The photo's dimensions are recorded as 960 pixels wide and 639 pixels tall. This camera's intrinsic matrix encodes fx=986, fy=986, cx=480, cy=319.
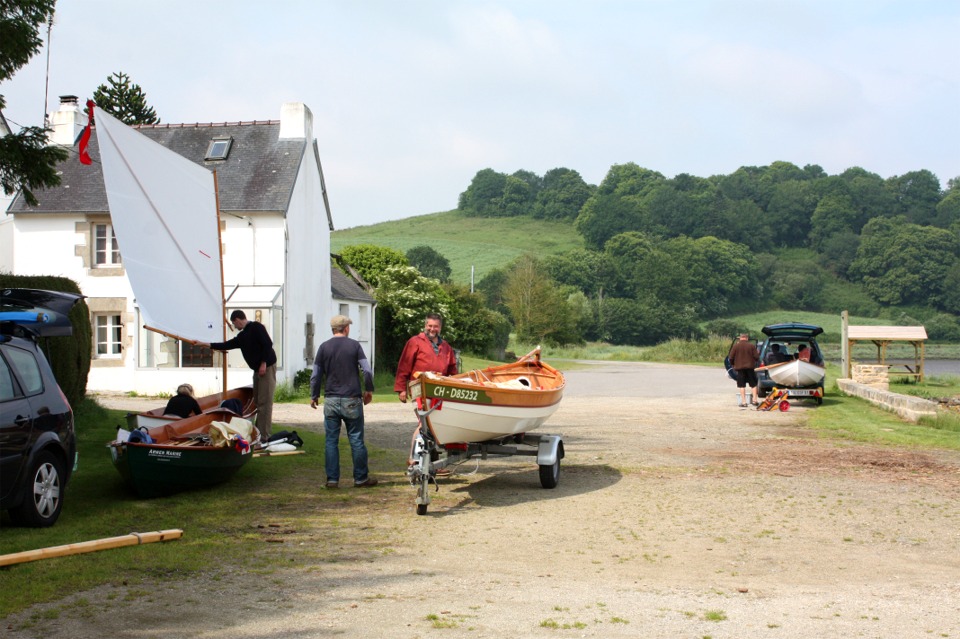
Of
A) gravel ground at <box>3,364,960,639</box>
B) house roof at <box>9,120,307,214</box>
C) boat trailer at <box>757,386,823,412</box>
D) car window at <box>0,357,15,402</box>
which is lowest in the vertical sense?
gravel ground at <box>3,364,960,639</box>

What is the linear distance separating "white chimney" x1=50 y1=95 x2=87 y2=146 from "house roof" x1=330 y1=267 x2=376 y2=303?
9446 millimetres

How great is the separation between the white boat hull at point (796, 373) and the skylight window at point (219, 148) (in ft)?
56.2

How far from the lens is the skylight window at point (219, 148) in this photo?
30000mm

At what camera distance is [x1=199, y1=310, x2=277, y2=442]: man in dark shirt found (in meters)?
13.0

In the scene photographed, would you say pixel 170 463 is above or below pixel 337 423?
below

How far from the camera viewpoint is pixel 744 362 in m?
23.9

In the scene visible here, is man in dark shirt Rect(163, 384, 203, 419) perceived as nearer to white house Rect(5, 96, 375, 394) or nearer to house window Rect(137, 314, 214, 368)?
white house Rect(5, 96, 375, 394)

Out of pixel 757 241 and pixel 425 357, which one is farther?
pixel 757 241

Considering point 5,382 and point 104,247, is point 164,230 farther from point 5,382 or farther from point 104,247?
point 104,247

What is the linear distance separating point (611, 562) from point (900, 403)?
1656 centimetres

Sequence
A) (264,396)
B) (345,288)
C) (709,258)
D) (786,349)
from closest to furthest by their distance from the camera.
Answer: (264,396) < (786,349) < (345,288) < (709,258)

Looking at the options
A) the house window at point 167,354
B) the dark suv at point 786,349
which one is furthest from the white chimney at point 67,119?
the dark suv at point 786,349

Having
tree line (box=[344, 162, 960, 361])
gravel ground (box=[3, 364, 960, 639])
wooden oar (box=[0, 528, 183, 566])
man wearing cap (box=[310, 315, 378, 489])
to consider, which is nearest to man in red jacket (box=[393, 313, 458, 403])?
man wearing cap (box=[310, 315, 378, 489])

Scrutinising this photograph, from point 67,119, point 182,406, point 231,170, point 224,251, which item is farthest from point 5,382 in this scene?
point 67,119
